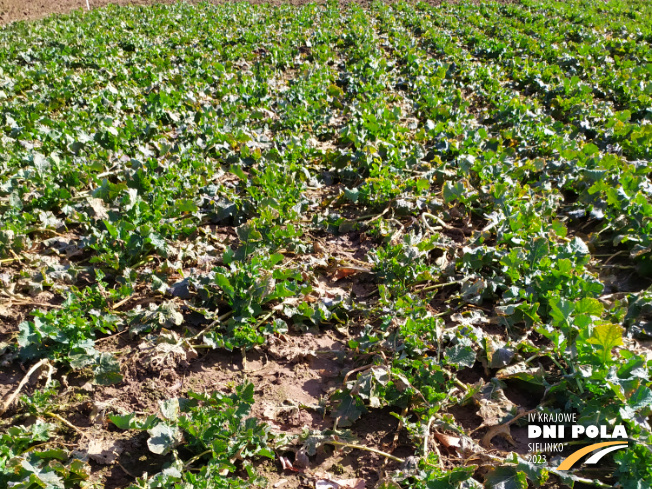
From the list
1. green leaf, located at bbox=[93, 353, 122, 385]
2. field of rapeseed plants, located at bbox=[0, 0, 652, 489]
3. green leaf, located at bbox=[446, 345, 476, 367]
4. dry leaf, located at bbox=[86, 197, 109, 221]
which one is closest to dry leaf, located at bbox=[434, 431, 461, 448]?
field of rapeseed plants, located at bbox=[0, 0, 652, 489]

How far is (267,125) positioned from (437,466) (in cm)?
531

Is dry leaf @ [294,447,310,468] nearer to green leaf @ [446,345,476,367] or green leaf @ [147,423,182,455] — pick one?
green leaf @ [147,423,182,455]

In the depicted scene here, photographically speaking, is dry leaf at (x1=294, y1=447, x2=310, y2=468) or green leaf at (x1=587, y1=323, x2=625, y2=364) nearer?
green leaf at (x1=587, y1=323, x2=625, y2=364)

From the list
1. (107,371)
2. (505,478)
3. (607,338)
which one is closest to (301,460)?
(505,478)

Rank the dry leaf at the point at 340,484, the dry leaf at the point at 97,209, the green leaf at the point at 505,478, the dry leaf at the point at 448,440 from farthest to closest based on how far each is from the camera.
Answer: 1. the dry leaf at the point at 97,209
2. the dry leaf at the point at 448,440
3. the dry leaf at the point at 340,484
4. the green leaf at the point at 505,478

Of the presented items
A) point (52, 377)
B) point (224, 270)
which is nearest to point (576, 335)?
point (224, 270)

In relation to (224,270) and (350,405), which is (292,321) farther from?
(350,405)

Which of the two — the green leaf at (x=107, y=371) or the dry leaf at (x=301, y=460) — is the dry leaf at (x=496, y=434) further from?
the green leaf at (x=107, y=371)

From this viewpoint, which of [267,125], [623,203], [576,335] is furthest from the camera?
[267,125]

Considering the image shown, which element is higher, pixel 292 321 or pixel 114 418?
pixel 292 321

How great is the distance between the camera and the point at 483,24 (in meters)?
14.7

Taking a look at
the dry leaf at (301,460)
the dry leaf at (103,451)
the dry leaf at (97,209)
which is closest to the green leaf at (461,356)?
the dry leaf at (301,460)

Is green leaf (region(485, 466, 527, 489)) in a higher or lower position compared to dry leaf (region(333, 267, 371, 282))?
lower

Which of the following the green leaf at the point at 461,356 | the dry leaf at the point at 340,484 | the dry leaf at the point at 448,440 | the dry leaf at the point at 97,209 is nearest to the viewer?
the dry leaf at the point at 340,484
